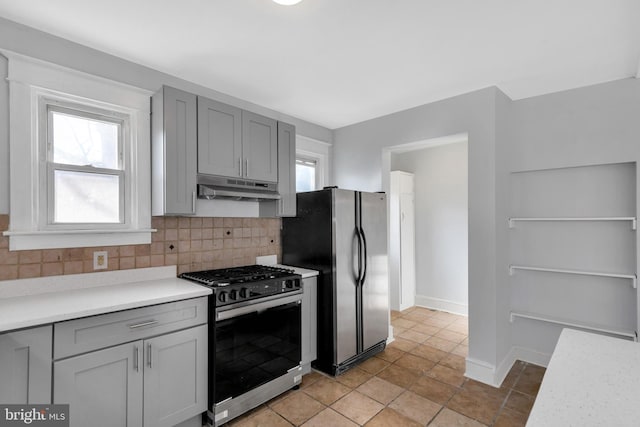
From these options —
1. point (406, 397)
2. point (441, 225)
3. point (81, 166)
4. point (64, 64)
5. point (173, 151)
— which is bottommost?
point (406, 397)

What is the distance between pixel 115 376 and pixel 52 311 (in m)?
0.49

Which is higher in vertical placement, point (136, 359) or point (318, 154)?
point (318, 154)

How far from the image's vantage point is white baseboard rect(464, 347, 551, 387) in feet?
8.91

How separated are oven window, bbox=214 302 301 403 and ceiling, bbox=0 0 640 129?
189cm

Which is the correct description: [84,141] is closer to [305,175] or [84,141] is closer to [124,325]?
[124,325]

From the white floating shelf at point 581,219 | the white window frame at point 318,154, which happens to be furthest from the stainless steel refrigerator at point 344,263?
the white floating shelf at point 581,219

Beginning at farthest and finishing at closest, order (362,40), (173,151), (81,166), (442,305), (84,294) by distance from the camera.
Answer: (442,305) → (173,151) → (81,166) → (362,40) → (84,294)

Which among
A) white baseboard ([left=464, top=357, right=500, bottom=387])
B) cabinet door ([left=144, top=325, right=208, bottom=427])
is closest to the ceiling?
cabinet door ([left=144, top=325, right=208, bottom=427])

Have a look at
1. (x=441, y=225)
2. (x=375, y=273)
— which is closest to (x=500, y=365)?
(x=375, y=273)

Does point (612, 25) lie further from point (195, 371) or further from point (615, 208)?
point (195, 371)

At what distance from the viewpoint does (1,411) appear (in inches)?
57.3

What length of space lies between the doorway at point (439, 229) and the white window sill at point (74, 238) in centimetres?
305

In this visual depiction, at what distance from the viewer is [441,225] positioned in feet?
15.3

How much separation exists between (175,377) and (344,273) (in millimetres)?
1568
